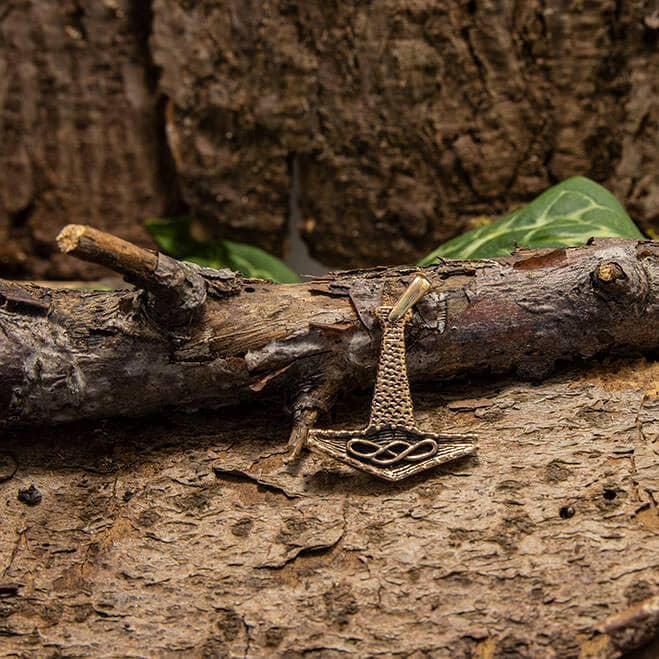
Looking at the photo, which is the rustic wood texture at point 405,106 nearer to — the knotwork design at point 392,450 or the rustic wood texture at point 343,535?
the rustic wood texture at point 343,535

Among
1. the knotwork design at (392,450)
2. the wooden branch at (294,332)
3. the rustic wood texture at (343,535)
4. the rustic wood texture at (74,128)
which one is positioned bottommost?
the rustic wood texture at (343,535)

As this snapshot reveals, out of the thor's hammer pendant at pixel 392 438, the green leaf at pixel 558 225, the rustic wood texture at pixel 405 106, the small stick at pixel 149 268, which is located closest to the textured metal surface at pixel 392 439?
the thor's hammer pendant at pixel 392 438

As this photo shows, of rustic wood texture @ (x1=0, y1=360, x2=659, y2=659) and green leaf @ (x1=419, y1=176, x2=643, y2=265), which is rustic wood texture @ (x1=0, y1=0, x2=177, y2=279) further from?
rustic wood texture @ (x1=0, y1=360, x2=659, y2=659)

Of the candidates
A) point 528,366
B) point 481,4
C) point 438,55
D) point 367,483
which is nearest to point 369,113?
point 438,55

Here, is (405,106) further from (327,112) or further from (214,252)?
(214,252)

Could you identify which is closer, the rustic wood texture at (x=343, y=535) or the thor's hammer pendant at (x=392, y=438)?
the rustic wood texture at (x=343, y=535)

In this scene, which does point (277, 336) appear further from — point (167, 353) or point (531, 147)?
point (531, 147)

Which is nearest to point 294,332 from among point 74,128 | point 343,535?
point 343,535
